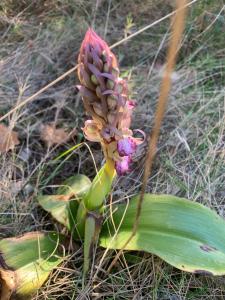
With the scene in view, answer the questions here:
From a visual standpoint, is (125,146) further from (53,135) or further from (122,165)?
(53,135)

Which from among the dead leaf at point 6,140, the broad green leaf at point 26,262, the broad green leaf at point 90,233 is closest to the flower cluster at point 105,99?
the broad green leaf at point 90,233

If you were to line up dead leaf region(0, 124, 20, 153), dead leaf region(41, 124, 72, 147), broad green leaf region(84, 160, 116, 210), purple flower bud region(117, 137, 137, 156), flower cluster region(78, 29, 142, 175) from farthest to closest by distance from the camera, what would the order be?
dead leaf region(41, 124, 72, 147)
dead leaf region(0, 124, 20, 153)
broad green leaf region(84, 160, 116, 210)
purple flower bud region(117, 137, 137, 156)
flower cluster region(78, 29, 142, 175)

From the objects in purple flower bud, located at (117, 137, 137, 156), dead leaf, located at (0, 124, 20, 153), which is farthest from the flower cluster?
dead leaf, located at (0, 124, 20, 153)

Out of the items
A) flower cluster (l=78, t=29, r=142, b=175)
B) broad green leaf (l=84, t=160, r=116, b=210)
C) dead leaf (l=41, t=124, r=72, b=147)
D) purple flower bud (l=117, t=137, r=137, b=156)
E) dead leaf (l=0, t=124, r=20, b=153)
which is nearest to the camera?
flower cluster (l=78, t=29, r=142, b=175)

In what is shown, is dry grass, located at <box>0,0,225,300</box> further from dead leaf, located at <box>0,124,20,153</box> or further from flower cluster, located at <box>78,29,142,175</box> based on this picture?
flower cluster, located at <box>78,29,142,175</box>

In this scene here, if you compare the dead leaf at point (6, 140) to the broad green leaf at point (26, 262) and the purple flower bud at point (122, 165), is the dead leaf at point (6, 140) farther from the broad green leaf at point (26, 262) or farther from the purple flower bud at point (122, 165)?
the purple flower bud at point (122, 165)

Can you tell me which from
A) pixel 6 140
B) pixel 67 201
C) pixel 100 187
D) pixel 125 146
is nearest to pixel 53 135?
pixel 6 140

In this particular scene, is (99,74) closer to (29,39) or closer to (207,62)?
(207,62)
